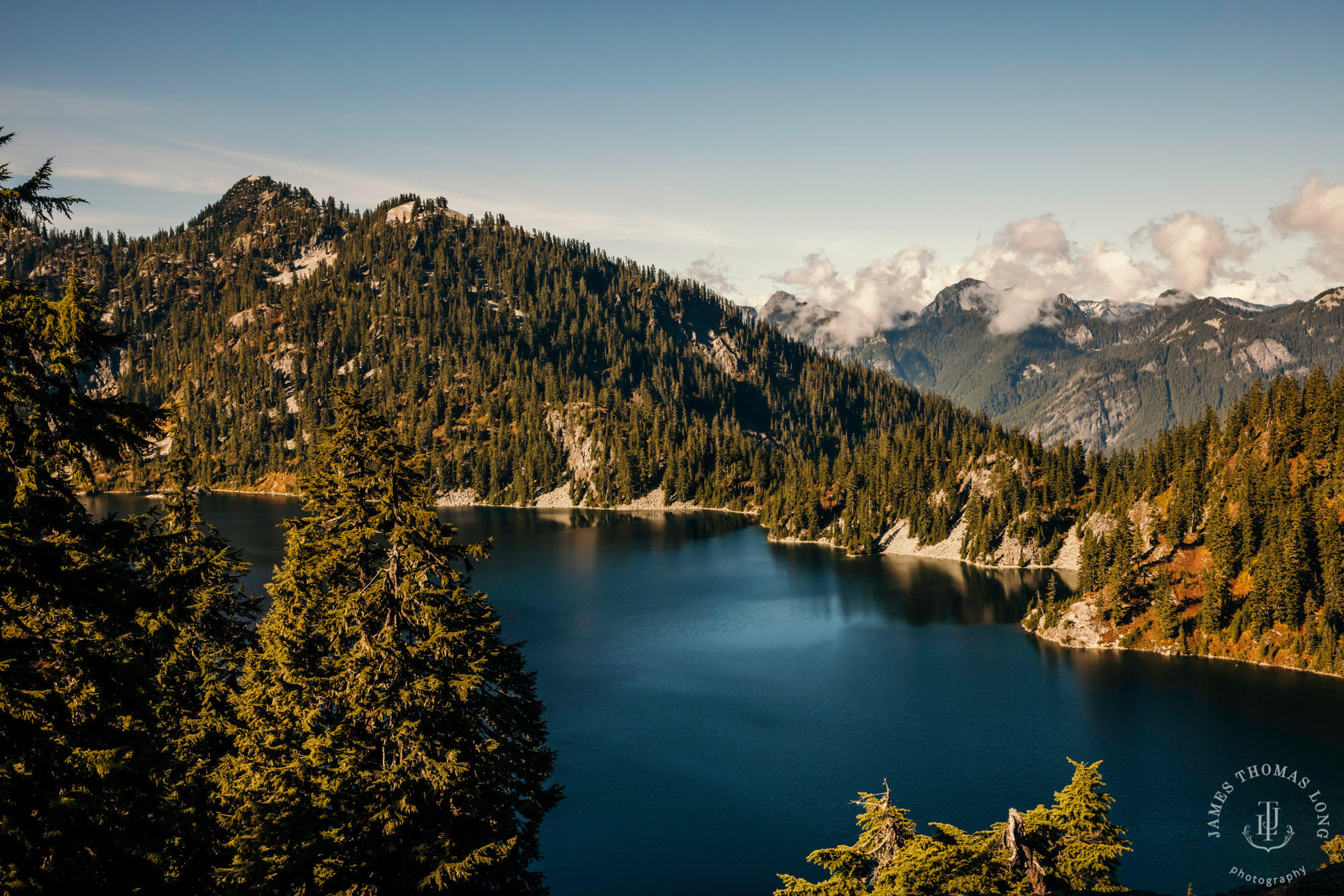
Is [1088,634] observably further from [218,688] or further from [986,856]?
[218,688]

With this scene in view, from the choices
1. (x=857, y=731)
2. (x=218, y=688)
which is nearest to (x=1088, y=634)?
(x=857, y=731)

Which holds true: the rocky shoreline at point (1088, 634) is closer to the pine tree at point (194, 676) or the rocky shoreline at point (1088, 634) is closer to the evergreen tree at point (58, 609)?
the pine tree at point (194, 676)

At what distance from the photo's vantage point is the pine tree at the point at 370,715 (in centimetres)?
2289

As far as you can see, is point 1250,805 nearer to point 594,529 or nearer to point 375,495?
point 375,495

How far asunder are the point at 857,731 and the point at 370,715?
5415 centimetres

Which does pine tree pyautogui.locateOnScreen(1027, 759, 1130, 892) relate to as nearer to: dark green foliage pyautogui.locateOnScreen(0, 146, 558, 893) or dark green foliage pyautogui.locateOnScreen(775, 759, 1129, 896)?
dark green foliage pyautogui.locateOnScreen(775, 759, 1129, 896)

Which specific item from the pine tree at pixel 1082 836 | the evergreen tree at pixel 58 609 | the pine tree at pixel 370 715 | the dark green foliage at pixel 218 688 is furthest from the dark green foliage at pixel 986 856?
the evergreen tree at pixel 58 609

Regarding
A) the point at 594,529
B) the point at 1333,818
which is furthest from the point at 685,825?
the point at 594,529

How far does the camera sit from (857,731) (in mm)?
68938

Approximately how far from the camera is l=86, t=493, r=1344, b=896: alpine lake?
50.8m

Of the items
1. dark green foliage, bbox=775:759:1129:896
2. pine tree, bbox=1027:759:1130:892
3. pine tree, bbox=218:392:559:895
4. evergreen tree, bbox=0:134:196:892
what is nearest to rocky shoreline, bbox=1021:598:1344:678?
pine tree, bbox=1027:759:1130:892

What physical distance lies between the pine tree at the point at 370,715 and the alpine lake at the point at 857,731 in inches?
655

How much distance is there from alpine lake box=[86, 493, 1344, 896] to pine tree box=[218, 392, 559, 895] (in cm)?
1663

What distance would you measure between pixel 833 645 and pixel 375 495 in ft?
266
